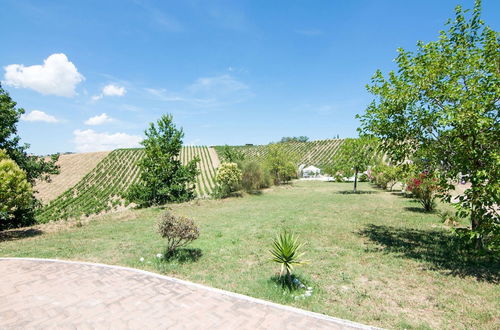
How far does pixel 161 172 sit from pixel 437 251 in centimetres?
2339

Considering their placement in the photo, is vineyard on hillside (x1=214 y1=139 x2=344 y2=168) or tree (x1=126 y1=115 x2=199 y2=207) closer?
tree (x1=126 y1=115 x2=199 y2=207)

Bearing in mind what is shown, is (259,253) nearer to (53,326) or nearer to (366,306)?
(366,306)

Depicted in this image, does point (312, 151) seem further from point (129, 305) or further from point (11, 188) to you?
point (129, 305)

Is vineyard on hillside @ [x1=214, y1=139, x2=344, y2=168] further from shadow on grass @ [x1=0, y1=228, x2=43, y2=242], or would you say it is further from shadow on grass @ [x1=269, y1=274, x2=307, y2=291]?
shadow on grass @ [x1=269, y1=274, x2=307, y2=291]

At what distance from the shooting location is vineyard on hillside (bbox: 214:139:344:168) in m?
79.2

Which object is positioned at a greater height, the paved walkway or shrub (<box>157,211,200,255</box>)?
shrub (<box>157,211,200,255</box>)

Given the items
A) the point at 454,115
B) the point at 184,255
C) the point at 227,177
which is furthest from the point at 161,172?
the point at 454,115

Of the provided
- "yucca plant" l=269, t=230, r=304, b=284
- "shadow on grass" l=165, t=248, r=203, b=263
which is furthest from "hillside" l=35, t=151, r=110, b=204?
"yucca plant" l=269, t=230, r=304, b=284

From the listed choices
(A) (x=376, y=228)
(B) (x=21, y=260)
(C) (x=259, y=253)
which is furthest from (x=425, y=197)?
(B) (x=21, y=260)

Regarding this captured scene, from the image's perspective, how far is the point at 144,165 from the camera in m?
25.6

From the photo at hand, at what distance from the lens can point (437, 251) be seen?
9.77 metres

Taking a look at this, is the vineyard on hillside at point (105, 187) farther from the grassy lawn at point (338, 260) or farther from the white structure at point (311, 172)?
the white structure at point (311, 172)

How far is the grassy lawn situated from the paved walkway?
2.00 feet

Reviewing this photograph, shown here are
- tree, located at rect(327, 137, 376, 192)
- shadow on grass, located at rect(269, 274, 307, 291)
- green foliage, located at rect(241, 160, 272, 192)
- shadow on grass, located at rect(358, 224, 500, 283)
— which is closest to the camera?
shadow on grass, located at rect(269, 274, 307, 291)
